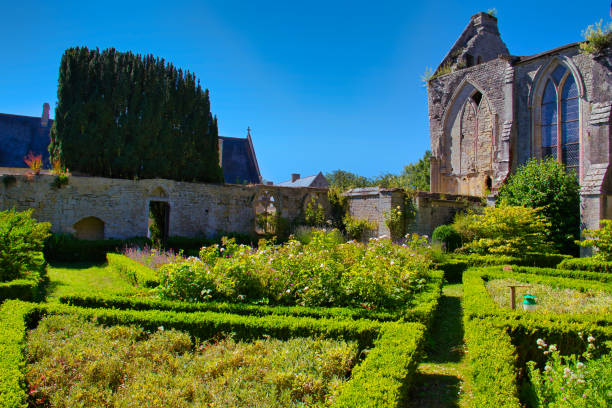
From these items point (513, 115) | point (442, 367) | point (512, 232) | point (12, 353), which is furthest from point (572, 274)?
point (513, 115)

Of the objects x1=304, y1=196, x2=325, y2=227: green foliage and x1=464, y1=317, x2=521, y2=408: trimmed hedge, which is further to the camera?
x1=304, y1=196, x2=325, y2=227: green foliage

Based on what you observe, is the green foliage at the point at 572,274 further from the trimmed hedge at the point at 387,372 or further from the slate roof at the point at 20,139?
the slate roof at the point at 20,139

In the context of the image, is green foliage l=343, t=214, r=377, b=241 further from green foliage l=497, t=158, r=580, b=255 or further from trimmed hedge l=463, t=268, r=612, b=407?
trimmed hedge l=463, t=268, r=612, b=407

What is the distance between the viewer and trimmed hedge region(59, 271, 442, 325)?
5492mm

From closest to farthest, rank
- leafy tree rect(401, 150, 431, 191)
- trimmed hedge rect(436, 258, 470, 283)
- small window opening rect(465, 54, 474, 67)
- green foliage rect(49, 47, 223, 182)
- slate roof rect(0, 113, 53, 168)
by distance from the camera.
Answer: trimmed hedge rect(436, 258, 470, 283), green foliage rect(49, 47, 223, 182), slate roof rect(0, 113, 53, 168), small window opening rect(465, 54, 474, 67), leafy tree rect(401, 150, 431, 191)

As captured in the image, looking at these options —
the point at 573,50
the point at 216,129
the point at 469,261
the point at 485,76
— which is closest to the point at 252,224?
the point at 216,129

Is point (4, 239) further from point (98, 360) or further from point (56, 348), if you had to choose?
point (98, 360)

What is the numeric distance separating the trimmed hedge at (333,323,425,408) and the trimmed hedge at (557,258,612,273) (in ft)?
24.2

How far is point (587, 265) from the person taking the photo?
1002cm

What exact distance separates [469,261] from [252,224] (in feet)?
30.4

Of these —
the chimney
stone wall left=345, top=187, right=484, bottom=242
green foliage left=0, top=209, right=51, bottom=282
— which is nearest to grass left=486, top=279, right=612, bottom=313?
stone wall left=345, top=187, right=484, bottom=242

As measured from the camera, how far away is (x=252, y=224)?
1756 cm

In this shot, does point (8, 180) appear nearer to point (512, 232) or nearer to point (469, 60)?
point (512, 232)

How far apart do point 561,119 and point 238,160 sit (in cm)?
1848
